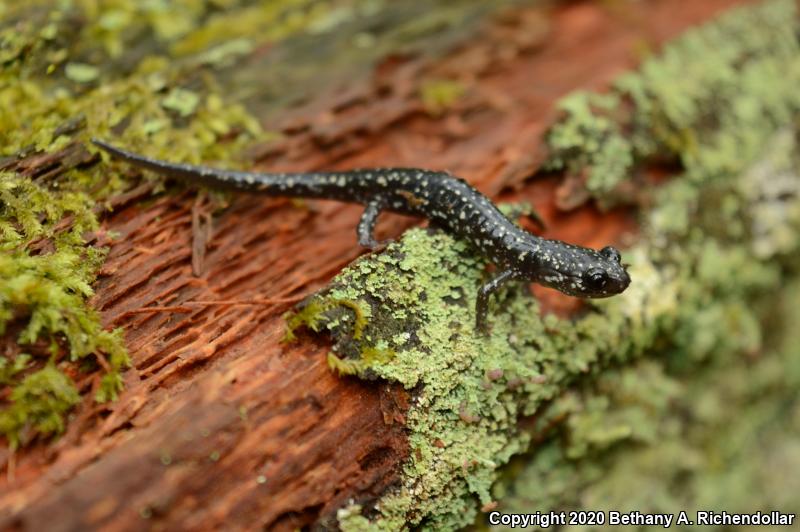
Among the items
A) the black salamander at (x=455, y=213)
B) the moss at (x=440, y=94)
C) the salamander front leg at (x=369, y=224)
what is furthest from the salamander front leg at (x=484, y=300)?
the moss at (x=440, y=94)

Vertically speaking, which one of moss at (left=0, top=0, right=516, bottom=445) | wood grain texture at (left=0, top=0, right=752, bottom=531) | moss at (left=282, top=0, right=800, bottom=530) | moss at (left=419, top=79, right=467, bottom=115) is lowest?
moss at (left=282, top=0, right=800, bottom=530)

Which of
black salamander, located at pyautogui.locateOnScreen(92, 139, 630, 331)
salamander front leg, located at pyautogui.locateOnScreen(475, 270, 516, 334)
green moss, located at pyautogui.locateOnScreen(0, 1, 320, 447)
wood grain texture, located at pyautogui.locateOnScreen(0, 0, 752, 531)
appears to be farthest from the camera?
black salamander, located at pyautogui.locateOnScreen(92, 139, 630, 331)

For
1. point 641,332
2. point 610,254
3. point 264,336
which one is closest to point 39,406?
point 264,336

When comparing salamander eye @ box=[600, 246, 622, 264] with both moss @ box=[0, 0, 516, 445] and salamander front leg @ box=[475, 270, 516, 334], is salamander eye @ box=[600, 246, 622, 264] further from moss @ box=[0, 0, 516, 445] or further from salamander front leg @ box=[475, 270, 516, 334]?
moss @ box=[0, 0, 516, 445]

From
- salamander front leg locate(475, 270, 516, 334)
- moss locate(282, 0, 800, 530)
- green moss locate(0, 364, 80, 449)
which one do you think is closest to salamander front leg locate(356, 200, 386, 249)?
moss locate(282, 0, 800, 530)

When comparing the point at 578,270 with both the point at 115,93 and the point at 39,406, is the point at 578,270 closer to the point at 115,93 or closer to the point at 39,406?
the point at 39,406

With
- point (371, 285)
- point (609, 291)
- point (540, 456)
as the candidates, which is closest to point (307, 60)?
point (371, 285)
